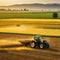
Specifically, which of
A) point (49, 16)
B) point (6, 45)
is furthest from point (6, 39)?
point (49, 16)

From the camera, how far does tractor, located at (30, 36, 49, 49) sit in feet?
5.61

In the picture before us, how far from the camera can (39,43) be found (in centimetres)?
174

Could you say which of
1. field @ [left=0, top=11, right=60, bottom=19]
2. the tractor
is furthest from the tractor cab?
field @ [left=0, top=11, right=60, bottom=19]

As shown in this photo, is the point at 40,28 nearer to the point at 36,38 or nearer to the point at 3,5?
the point at 36,38

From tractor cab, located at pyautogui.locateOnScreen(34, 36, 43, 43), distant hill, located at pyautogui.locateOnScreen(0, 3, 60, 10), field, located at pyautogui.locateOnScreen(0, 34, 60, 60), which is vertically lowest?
field, located at pyautogui.locateOnScreen(0, 34, 60, 60)

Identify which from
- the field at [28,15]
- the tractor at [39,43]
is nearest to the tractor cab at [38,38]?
the tractor at [39,43]

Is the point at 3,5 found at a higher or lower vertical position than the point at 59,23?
higher

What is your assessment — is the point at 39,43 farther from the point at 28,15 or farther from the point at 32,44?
the point at 28,15

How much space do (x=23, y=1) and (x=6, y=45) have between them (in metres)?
0.45

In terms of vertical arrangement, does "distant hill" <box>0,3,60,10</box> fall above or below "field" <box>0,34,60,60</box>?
above

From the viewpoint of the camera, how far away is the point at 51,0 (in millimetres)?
1699

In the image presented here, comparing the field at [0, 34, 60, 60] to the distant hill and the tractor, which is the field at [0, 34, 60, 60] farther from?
the distant hill

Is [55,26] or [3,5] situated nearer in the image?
[55,26]

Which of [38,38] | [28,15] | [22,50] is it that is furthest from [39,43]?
[28,15]
